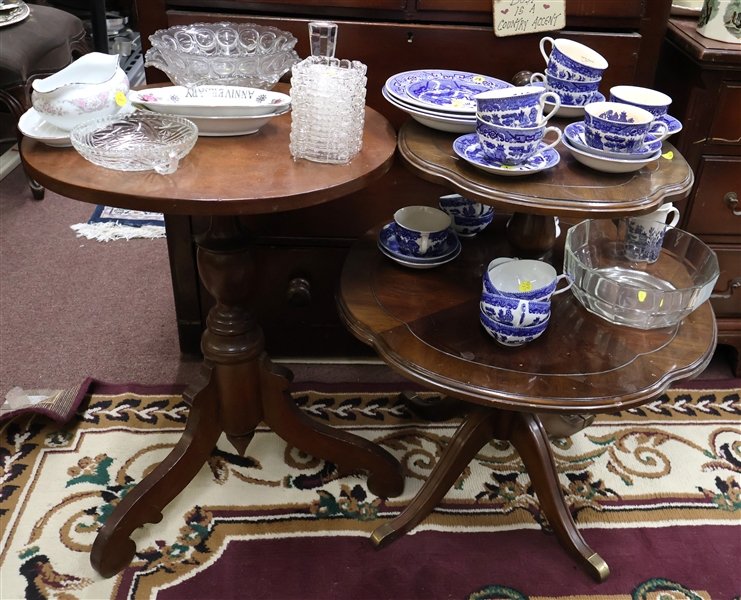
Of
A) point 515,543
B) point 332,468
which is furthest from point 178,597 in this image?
point 515,543

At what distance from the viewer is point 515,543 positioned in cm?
121

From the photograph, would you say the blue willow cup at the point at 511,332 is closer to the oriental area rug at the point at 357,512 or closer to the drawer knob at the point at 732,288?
the oriental area rug at the point at 357,512

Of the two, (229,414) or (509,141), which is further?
(229,414)

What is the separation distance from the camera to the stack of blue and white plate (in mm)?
1045

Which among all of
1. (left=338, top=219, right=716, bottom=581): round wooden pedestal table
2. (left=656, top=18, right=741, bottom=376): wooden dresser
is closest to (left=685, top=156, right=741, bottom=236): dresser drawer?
(left=656, top=18, right=741, bottom=376): wooden dresser

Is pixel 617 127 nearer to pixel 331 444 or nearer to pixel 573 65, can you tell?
pixel 573 65

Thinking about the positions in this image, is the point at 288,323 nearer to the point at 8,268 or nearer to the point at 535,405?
the point at 535,405

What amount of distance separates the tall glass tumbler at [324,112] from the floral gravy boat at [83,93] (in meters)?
0.27

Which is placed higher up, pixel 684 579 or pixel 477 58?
pixel 477 58

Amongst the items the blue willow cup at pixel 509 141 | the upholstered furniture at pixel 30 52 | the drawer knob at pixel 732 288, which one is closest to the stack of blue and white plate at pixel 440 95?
the blue willow cup at pixel 509 141

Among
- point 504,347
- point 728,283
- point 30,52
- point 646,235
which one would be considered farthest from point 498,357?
point 30,52

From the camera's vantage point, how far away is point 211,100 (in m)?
1.04

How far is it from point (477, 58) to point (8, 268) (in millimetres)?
1496

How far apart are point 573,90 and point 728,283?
2.57ft
